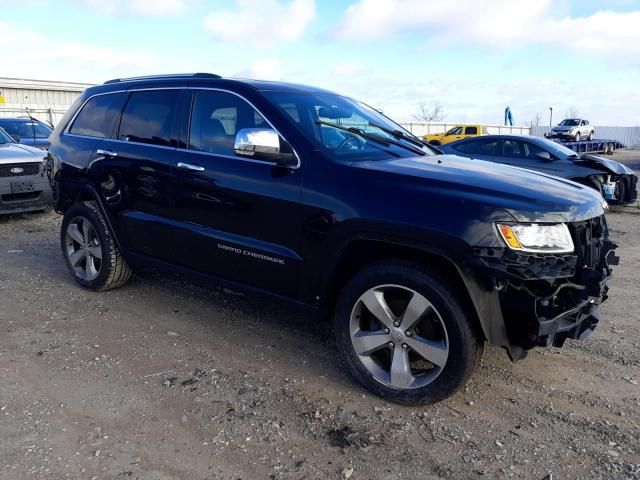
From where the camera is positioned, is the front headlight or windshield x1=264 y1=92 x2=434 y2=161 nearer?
the front headlight

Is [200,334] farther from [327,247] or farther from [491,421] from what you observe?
[491,421]

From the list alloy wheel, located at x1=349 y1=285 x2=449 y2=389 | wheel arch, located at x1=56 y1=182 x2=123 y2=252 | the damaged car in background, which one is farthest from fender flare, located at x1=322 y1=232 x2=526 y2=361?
the damaged car in background

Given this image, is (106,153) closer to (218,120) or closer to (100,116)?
(100,116)

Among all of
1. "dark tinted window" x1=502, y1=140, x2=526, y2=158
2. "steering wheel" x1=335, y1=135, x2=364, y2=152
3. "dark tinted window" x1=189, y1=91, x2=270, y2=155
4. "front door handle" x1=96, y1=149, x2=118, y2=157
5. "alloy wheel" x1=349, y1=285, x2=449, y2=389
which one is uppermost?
"dark tinted window" x1=189, y1=91, x2=270, y2=155

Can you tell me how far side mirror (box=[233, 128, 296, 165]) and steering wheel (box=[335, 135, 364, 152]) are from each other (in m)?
0.34

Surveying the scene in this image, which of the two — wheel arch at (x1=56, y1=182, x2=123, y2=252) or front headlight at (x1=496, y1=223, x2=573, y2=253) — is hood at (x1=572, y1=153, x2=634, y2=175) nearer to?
front headlight at (x1=496, y1=223, x2=573, y2=253)

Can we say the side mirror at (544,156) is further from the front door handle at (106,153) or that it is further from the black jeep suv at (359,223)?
the front door handle at (106,153)

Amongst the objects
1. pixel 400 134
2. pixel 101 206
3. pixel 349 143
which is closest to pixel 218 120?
pixel 349 143

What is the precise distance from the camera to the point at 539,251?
284 cm

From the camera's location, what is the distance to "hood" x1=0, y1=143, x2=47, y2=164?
850 cm

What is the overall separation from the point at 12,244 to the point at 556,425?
7012 millimetres

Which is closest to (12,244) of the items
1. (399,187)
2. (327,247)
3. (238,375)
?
(238,375)

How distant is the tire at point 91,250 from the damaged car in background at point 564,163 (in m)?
6.87

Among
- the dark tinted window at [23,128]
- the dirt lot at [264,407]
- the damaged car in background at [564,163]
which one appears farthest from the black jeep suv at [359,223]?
the dark tinted window at [23,128]
